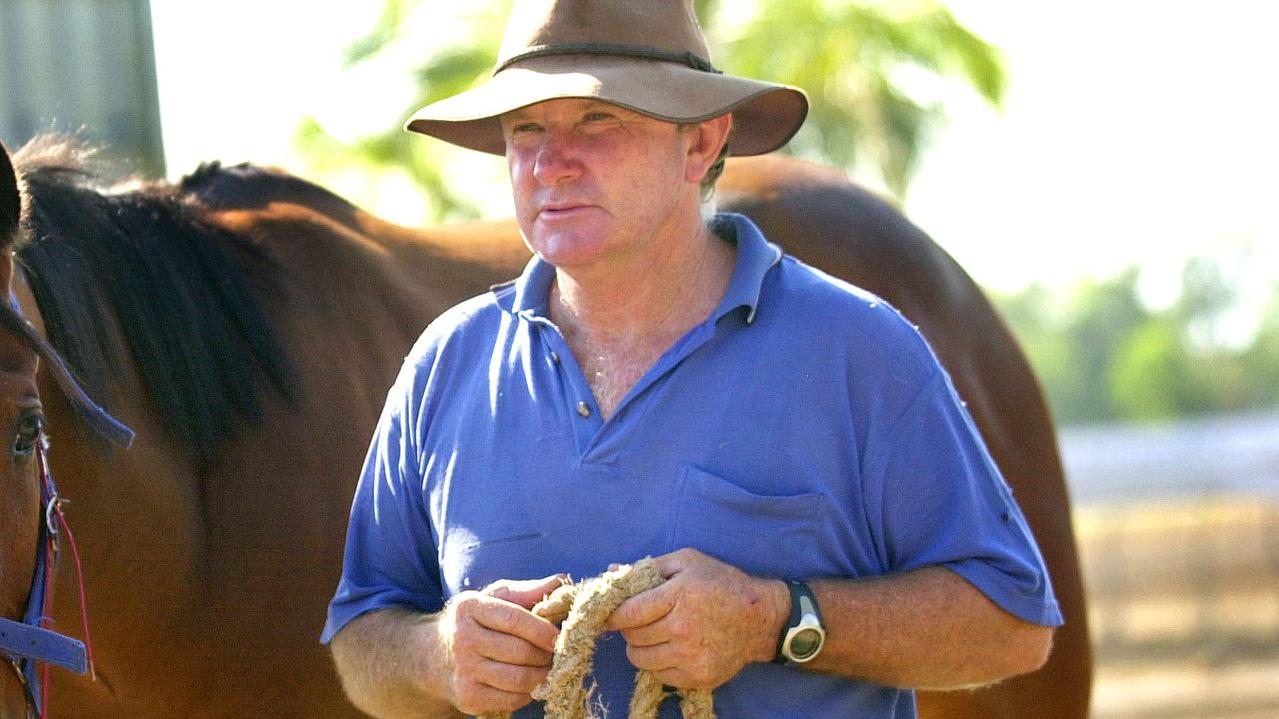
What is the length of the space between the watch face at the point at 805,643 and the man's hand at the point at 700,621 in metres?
0.03

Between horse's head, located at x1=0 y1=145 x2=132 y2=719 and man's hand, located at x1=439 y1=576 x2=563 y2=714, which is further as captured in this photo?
horse's head, located at x1=0 y1=145 x2=132 y2=719

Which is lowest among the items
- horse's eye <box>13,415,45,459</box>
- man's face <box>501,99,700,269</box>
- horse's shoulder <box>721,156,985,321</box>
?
horse's eye <box>13,415,45,459</box>

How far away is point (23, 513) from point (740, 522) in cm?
113

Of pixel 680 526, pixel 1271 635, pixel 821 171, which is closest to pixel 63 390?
pixel 680 526

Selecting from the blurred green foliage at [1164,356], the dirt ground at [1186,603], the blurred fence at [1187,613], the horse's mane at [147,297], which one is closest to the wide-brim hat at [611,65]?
the horse's mane at [147,297]

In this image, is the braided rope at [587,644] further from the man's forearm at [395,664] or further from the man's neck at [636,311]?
the man's neck at [636,311]

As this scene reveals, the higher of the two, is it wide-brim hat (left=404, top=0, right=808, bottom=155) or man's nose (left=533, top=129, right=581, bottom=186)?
wide-brim hat (left=404, top=0, right=808, bottom=155)

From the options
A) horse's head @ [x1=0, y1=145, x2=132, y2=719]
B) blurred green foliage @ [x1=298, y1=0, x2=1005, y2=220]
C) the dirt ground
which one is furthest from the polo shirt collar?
blurred green foliage @ [x1=298, y1=0, x2=1005, y2=220]

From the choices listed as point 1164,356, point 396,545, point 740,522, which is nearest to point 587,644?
point 740,522

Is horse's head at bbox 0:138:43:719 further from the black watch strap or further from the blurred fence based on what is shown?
the blurred fence

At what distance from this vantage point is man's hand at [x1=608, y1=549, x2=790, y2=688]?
6.67 ft

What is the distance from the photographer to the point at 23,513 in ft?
7.92

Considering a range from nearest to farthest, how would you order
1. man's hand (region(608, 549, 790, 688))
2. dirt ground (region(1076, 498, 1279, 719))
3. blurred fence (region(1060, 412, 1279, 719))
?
man's hand (region(608, 549, 790, 688)), blurred fence (region(1060, 412, 1279, 719)), dirt ground (region(1076, 498, 1279, 719))

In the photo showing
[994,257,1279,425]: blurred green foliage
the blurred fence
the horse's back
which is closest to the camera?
the horse's back
